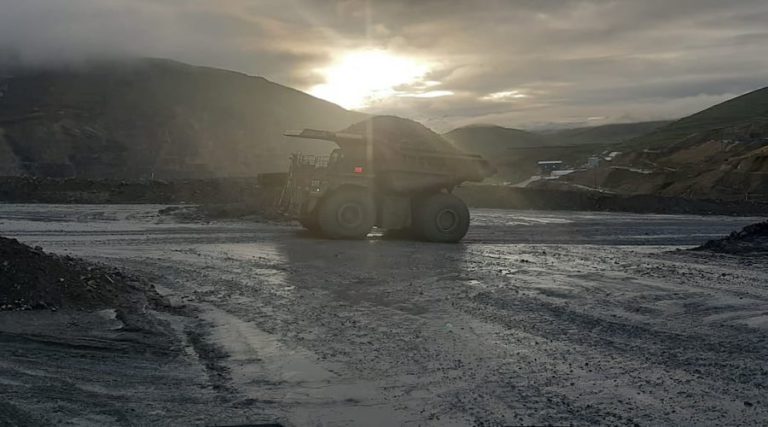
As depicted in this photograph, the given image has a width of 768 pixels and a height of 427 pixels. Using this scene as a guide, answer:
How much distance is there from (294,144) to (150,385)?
248 ft

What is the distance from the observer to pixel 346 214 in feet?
58.9

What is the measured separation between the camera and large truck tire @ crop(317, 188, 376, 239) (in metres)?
17.8

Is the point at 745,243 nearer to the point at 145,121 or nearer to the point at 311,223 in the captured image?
the point at 311,223

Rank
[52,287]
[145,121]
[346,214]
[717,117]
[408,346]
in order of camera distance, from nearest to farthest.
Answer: [408,346] < [52,287] < [346,214] < [145,121] < [717,117]

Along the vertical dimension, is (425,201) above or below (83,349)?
above

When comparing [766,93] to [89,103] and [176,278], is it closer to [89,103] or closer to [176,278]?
[89,103]

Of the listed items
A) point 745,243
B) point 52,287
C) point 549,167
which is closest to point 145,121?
point 549,167

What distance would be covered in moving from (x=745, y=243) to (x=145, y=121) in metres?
68.0

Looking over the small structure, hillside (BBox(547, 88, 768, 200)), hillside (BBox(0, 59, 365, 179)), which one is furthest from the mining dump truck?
the small structure

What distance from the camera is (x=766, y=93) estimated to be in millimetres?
118125

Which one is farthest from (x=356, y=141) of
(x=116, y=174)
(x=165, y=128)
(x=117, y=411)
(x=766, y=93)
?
(x=766, y=93)

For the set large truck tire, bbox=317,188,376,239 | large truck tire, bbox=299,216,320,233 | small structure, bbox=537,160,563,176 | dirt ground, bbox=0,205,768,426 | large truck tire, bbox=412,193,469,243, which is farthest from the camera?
small structure, bbox=537,160,563,176

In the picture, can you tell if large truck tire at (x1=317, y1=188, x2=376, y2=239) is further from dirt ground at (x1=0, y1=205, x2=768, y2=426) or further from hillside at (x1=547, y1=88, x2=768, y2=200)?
hillside at (x1=547, y1=88, x2=768, y2=200)

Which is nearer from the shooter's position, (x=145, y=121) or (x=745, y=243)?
(x=745, y=243)
